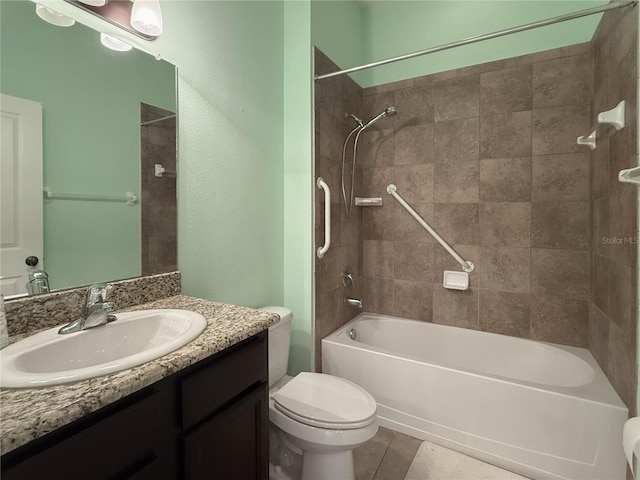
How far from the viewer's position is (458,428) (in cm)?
162

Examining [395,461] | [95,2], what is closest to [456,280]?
[395,461]

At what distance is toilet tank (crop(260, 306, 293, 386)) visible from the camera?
154cm

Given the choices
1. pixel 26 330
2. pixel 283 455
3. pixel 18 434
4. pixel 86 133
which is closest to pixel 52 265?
pixel 26 330

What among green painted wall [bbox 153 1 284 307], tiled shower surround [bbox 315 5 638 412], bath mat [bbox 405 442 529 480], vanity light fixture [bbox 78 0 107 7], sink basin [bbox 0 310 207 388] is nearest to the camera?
sink basin [bbox 0 310 207 388]

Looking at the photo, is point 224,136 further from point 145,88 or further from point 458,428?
point 458,428

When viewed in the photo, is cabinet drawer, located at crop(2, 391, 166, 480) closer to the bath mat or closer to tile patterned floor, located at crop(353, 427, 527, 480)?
tile patterned floor, located at crop(353, 427, 527, 480)

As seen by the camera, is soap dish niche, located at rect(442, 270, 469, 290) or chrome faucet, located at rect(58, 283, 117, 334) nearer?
chrome faucet, located at rect(58, 283, 117, 334)

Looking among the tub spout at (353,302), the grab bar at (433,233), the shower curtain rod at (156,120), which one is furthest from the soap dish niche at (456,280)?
the shower curtain rod at (156,120)

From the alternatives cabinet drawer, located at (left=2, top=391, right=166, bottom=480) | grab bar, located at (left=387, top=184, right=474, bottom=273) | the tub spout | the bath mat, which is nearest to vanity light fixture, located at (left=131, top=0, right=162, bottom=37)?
cabinet drawer, located at (left=2, top=391, right=166, bottom=480)

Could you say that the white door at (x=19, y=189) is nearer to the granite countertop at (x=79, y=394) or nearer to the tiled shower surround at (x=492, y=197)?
the granite countertop at (x=79, y=394)

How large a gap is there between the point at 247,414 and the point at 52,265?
767mm

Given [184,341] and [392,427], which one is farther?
[392,427]

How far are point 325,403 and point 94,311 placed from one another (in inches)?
38.1

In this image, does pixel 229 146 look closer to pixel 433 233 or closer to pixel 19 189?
pixel 19 189
